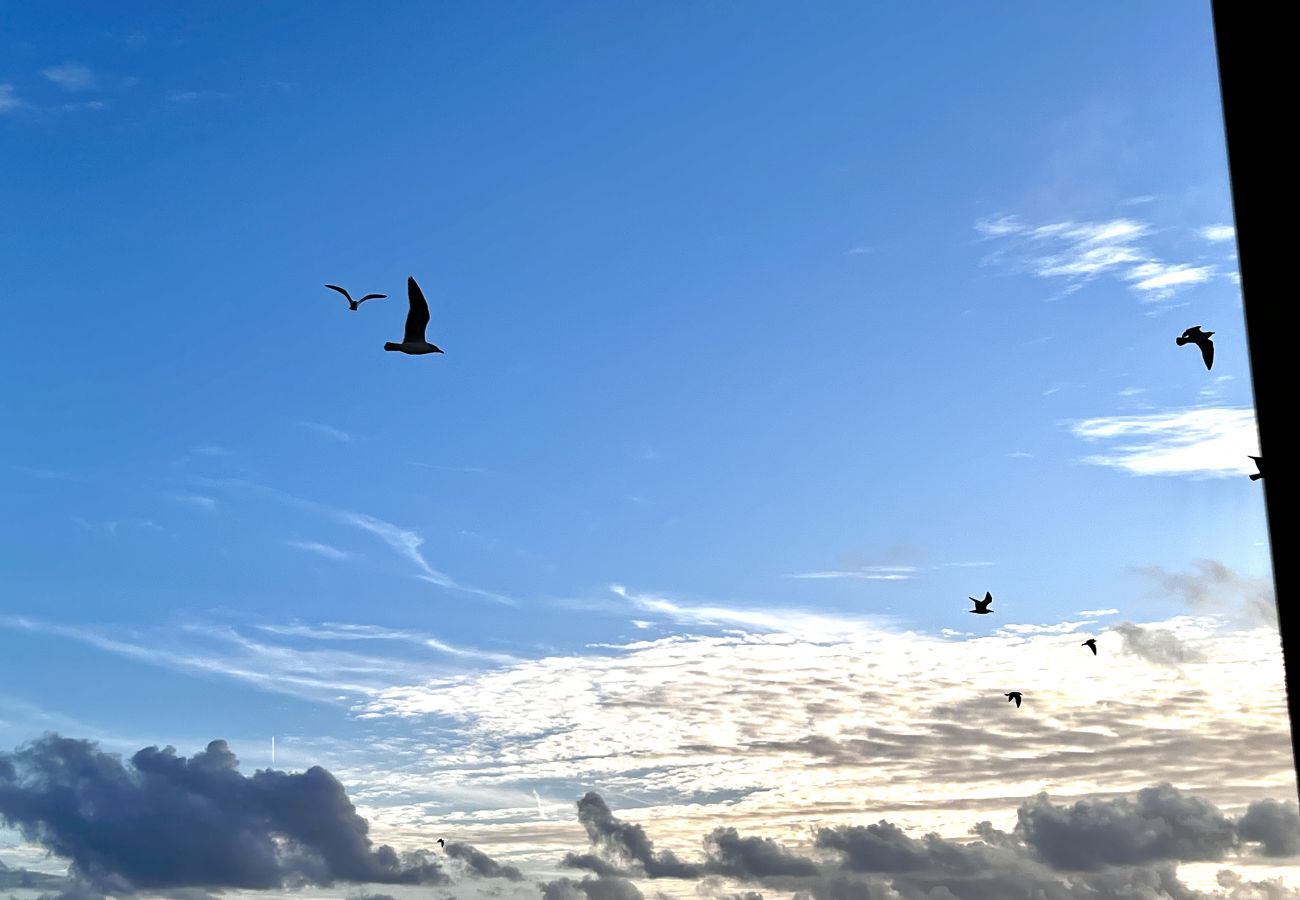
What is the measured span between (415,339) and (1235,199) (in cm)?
2992

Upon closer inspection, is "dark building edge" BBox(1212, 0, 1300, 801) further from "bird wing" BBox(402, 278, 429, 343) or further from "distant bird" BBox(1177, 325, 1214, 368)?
"bird wing" BBox(402, 278, 429, 343)

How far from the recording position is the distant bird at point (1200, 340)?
47.0 meters

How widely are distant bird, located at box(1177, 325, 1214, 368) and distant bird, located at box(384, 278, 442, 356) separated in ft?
91.1

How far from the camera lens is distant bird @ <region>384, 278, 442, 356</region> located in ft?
163

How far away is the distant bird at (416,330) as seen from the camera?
49656 mm

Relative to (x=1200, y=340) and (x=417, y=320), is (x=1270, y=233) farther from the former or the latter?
(x=417, y=320)

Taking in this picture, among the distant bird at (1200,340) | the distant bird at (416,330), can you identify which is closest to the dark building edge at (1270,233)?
the distant bird at (1200,340)

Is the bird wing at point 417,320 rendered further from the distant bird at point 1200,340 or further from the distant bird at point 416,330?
the distant bird at point 1200,340

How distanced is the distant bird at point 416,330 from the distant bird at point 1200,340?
91.1ft

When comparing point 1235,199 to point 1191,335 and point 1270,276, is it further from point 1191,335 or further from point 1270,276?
point 1191,335

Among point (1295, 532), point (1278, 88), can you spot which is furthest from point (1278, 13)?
point (1295, 532)

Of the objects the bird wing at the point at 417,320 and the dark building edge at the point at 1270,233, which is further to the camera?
the bird wing at the point at 417,320

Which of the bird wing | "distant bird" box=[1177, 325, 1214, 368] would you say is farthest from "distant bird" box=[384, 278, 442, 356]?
"distant bird" box=[1177, 325, 1214, 368]

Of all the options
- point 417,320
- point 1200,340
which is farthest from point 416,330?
point 1200,340
